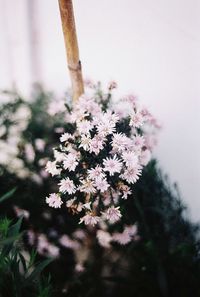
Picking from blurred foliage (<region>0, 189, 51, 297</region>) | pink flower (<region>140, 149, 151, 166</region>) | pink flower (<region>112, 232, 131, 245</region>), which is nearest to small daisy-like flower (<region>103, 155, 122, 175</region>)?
pink flower (<region>140, 149, 151, 166</region>)

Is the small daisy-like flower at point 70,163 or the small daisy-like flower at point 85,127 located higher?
the small daisy-like flower at point 85,127

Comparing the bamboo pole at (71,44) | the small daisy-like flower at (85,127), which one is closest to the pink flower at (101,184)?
the small daisy-like flower at (85,127)

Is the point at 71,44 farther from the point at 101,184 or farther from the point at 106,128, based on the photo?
the point at 101,184

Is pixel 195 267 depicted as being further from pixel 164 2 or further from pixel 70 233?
pixel 164 2

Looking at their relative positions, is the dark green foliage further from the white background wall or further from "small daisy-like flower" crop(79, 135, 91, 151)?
"small daisy-like flower" crop(79, 135, 91, 151)

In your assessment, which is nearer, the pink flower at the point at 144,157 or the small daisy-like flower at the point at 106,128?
the small daisy-like flower at the point at 106,128

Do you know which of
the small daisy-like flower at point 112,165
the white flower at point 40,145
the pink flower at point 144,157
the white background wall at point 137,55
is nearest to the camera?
the small daisy-like flower at point 112,165

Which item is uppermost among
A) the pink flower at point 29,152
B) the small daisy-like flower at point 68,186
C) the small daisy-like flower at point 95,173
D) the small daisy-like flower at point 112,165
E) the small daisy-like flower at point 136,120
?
the pink flower at point 29,152

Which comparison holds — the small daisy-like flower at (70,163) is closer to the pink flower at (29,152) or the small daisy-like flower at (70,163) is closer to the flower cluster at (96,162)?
the flower cluster at (96,162)

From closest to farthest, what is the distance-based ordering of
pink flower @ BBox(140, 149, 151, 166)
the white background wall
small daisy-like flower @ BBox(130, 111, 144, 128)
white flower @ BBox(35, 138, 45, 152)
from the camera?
small daisy-like flower @ BBox(130, 111, 144, 128), pink flower @ BBox(140, 149, 151, 166), the white background wall, white flower @ BBox(35, 138, 45, 152)
